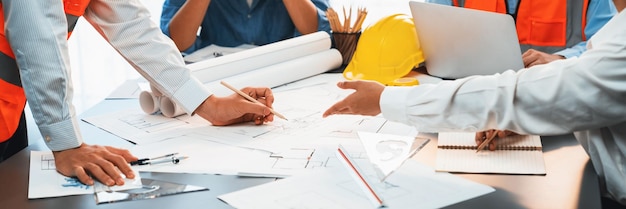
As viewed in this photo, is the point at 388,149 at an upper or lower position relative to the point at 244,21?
upper

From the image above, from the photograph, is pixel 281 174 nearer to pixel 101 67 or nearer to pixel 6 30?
pixel 6 30

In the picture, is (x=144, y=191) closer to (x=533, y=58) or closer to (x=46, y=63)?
(x=46, y=63)

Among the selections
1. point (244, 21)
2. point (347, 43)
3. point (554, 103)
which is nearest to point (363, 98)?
point (554, 103)

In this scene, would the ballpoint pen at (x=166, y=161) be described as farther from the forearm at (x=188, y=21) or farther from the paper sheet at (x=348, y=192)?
the forearm at (x=188, y=21)

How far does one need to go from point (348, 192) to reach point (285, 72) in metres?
0.88

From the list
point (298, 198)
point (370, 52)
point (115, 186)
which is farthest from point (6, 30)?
point (370, 52)

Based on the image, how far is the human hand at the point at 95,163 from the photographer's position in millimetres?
1203

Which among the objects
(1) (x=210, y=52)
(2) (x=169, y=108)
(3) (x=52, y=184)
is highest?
(3) (x=52, y=184)

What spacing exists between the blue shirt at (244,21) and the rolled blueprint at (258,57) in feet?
0.86

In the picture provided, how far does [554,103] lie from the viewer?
1.10 meters

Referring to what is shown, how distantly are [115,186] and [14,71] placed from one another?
1.33 ft

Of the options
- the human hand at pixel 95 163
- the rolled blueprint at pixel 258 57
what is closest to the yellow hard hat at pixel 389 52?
the rolled blueprint at pixel 258 57

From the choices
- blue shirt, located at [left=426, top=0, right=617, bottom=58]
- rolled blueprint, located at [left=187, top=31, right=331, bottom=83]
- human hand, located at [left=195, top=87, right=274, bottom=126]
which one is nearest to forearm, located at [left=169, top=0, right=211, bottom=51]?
rolled blueprint, located at [left=187, top=31, right=331, bottom=83]

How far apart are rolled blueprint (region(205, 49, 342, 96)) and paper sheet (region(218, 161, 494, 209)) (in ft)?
2.05
